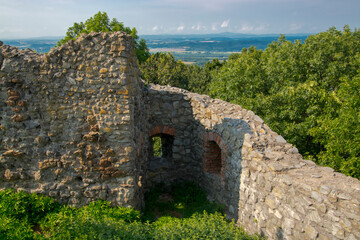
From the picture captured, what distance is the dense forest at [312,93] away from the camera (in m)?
9.85

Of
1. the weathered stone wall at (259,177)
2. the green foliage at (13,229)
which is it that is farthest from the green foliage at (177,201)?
the green foliage at (13,229)

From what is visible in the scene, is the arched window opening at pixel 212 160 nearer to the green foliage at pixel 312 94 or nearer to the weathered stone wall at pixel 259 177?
the weathered stone wall at pixel 259 177

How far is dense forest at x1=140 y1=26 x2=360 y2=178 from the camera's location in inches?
388

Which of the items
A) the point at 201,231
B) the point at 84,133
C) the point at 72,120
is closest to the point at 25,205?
the point at 84,133

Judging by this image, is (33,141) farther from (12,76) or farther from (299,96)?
(299,96)

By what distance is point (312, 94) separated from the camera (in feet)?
39.6

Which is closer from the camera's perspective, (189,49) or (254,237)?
(254,237)

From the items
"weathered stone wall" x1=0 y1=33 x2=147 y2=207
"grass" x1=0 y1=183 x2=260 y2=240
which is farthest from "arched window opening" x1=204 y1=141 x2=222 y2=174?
"weathered stone wall" x1=0 y1=33 x2=147 y2=207

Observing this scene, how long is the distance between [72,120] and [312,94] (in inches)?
396

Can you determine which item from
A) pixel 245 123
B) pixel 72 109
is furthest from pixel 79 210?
pixel 245 123

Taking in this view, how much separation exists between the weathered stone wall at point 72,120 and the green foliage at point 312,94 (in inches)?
297

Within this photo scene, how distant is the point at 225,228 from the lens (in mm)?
4758

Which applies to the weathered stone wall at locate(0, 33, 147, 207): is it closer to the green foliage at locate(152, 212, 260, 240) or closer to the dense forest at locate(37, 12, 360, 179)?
the green foliage at locate(152, 212, 260, 240)

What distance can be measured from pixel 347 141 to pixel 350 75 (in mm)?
5942
